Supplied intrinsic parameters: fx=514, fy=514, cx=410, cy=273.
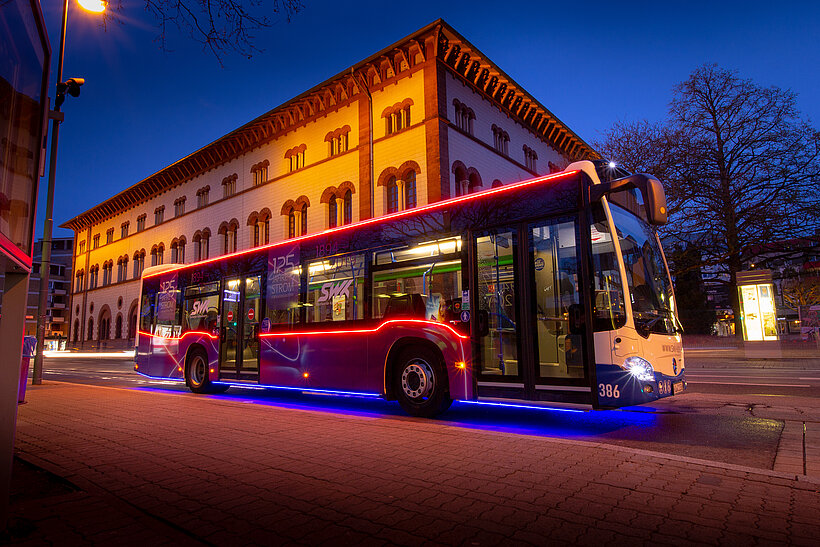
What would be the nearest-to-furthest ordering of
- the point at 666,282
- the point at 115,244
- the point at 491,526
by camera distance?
the point at 491,526
the point at 666,282
the point at 115,244

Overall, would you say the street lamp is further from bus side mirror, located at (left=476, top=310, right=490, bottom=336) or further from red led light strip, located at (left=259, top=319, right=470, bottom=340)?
bus side mirror, located at (left=476, top=310, right=490, bottom=336)

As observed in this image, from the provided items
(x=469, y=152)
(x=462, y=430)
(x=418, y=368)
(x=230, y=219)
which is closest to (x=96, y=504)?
(x=462, y=430)

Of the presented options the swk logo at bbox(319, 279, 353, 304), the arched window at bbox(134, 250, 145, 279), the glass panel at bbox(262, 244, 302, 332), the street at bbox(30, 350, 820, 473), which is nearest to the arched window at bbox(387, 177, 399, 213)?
the glass panel at bbox(262, 244, 302, 332)

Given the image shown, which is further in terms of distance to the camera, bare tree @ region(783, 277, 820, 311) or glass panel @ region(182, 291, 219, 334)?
bare tree @ region(783, 277, 820, 311)

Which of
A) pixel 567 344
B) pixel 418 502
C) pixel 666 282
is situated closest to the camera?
pixel 418 502

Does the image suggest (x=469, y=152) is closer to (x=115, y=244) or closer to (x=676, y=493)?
(x=676, y=493)

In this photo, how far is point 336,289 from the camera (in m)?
8.74

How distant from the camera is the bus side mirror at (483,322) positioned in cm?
678

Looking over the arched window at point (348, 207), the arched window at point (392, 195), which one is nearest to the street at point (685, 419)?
the arched window at point (392, 195)

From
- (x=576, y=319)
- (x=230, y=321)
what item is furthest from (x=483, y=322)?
(x=230, y=321)

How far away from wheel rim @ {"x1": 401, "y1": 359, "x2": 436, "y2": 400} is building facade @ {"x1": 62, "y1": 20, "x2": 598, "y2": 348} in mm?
14804

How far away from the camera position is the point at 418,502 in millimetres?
3480

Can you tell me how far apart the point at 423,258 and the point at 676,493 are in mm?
4667

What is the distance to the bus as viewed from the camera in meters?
5.98
